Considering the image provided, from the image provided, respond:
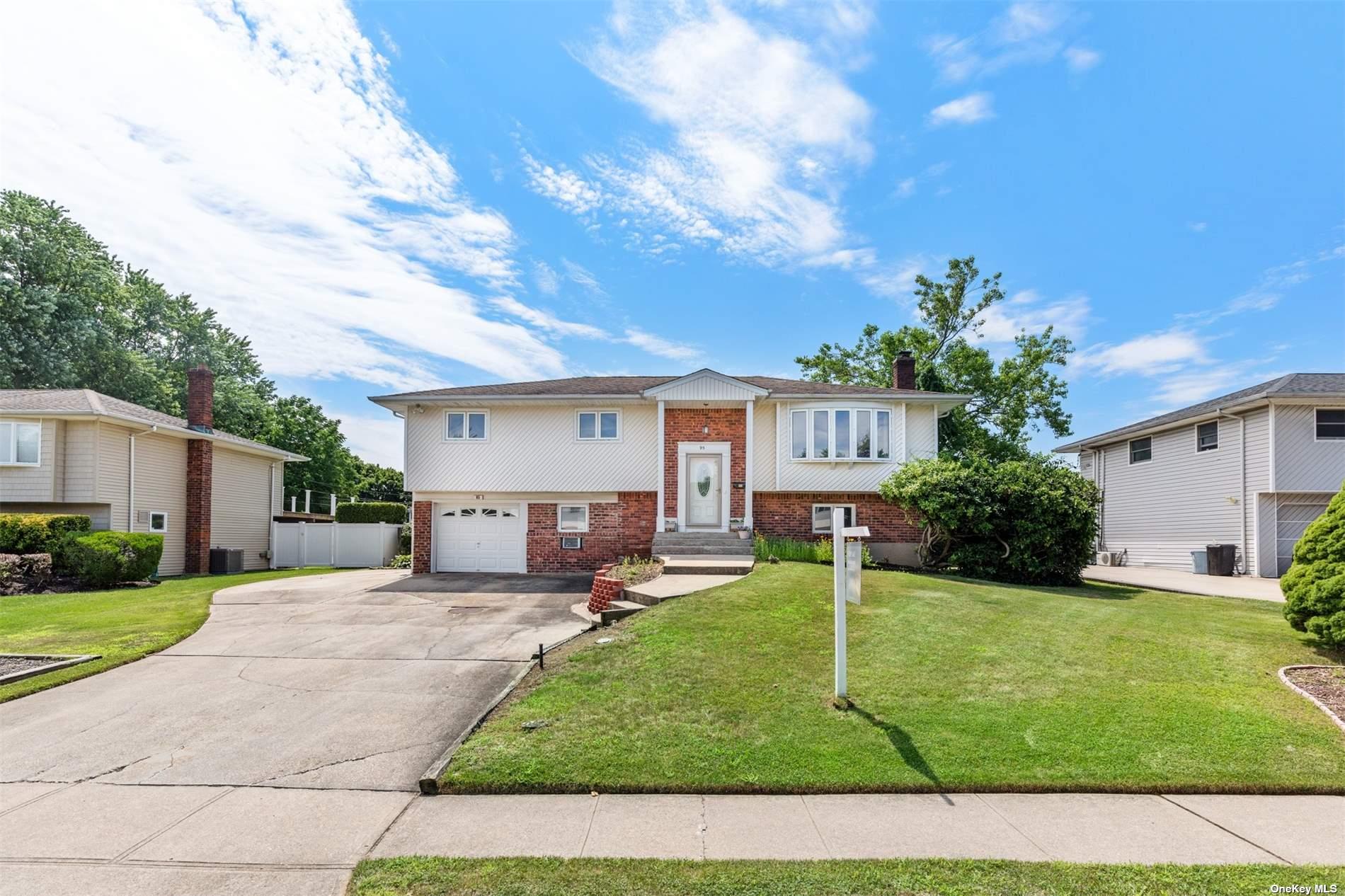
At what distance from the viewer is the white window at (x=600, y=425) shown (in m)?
17.2

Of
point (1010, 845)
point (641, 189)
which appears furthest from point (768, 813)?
point (641, 189)

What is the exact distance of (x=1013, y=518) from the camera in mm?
13789

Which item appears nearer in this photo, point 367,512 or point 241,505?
point 241,505

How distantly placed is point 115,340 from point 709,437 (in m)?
32.9

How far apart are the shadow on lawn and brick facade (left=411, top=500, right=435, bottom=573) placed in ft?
49.0

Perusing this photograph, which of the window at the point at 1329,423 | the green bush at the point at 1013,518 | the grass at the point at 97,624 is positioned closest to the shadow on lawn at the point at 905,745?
the grass at the point at 97,624

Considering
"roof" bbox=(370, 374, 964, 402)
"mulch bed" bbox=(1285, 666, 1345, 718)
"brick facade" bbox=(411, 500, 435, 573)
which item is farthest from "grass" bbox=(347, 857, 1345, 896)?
"brick facade" bbox=(411, 500, 435, 573)

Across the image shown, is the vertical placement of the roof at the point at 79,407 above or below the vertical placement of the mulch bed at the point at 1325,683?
above

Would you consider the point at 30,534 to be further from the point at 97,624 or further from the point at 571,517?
the point at 571,517

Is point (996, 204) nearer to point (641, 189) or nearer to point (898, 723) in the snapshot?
point (641, 189)

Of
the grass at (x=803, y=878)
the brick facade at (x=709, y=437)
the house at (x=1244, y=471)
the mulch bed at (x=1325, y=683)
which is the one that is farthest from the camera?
the brick facade at (x=709, y=437)

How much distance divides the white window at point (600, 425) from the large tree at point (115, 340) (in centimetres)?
2477

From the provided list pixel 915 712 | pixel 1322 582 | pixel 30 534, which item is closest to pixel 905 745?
pixel 915 712

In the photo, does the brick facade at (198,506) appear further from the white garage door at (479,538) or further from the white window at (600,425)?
the white window at (600,425)
